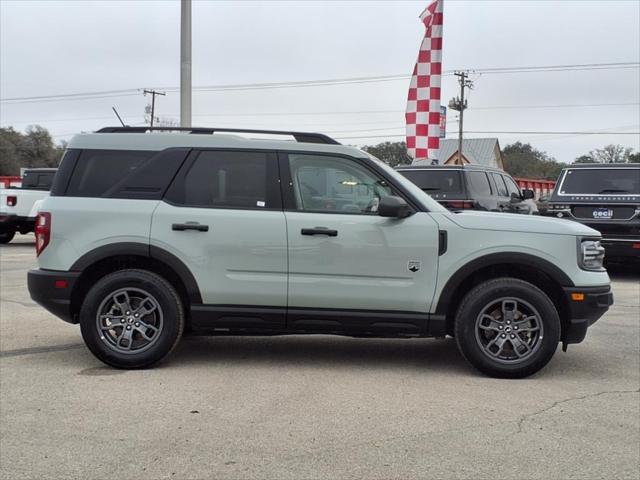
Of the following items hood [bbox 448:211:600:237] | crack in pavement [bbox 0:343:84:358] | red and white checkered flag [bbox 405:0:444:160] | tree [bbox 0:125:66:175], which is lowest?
crack in pavement [bbox 0:343:84:358]

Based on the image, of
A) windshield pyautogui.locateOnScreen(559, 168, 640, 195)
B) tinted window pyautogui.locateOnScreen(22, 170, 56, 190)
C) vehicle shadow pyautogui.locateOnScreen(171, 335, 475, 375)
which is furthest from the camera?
tinted window pyautogui.locateOnScreen(22, 170, 56, 190)

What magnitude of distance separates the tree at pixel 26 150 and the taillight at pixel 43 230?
75.2 meters

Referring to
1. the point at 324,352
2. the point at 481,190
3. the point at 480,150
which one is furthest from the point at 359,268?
the point at 480,150

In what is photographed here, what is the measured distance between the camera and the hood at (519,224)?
4.99 m

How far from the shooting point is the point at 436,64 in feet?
42.5

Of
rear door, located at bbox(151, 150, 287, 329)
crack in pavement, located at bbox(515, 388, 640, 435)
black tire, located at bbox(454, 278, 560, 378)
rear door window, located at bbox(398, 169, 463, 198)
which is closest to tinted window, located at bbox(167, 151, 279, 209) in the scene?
rear door, located at bbox(151, 150, 287, 329)

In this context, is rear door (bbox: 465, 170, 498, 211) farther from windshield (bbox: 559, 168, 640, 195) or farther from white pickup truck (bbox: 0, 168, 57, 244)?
white pickup truck (bbox: 0, 168, 57, 244)

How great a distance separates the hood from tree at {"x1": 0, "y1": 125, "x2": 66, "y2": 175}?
76741 millimetres

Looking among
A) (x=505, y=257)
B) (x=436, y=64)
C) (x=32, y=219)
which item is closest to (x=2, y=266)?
(x=32, y=219)

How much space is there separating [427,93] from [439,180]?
8.74 ft

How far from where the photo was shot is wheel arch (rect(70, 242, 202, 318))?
5062mm

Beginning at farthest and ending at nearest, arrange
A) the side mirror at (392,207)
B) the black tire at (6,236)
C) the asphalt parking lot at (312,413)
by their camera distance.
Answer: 1. the black tire at (6,236)
2. the side mirror at (392,207)
3. the asphalt parking lot at (312,413)

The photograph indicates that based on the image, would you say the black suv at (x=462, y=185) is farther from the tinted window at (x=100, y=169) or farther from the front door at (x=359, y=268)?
the tinted window at (x=100, y=169)

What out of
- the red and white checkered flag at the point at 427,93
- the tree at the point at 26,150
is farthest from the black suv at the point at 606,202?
the tree at the point at 26,150
